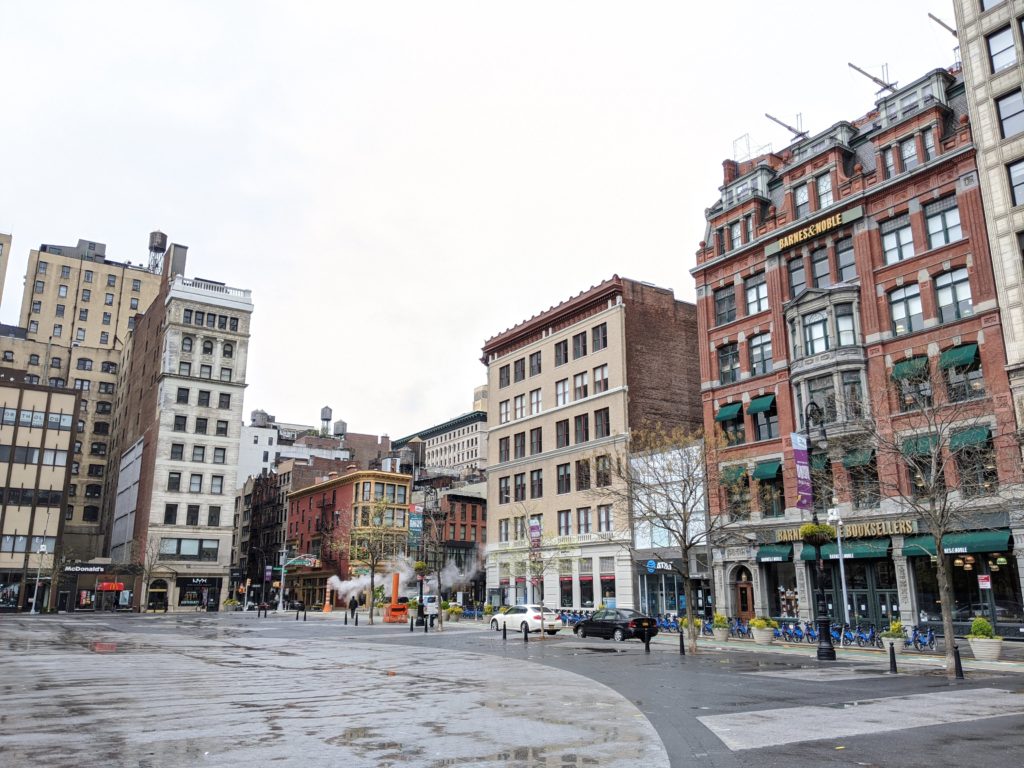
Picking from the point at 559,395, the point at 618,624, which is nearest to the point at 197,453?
the point at 559,395

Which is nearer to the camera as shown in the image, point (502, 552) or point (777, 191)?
point (777, 191)

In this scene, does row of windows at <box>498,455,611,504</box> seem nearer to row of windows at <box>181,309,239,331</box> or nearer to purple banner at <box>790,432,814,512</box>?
purple banner at <box>790,432,814,512</box>

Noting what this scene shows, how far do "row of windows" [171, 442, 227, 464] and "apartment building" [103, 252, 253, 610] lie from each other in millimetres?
114

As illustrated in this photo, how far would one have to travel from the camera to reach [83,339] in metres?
123

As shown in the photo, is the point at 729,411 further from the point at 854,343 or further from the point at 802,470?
the point at 802,470

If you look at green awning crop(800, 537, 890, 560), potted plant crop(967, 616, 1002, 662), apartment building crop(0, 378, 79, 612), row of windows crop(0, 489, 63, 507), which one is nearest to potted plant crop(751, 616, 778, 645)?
green awning crop(800, 537, 890, 560)

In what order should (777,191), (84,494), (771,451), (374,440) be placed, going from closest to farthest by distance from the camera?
(771,451)
(777,191)
(84,494)
(374,440)

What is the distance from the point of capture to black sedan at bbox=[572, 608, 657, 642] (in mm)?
34969

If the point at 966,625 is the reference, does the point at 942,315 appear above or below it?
above

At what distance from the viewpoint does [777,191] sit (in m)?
49.1

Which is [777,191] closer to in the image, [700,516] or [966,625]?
[700,516]

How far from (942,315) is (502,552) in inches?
1565

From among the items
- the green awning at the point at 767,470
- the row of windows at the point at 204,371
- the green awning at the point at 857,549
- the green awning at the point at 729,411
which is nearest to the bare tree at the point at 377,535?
the row of windows at the point at 204,371

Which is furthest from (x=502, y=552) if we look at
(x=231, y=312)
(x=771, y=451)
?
(x=231, y=312)
